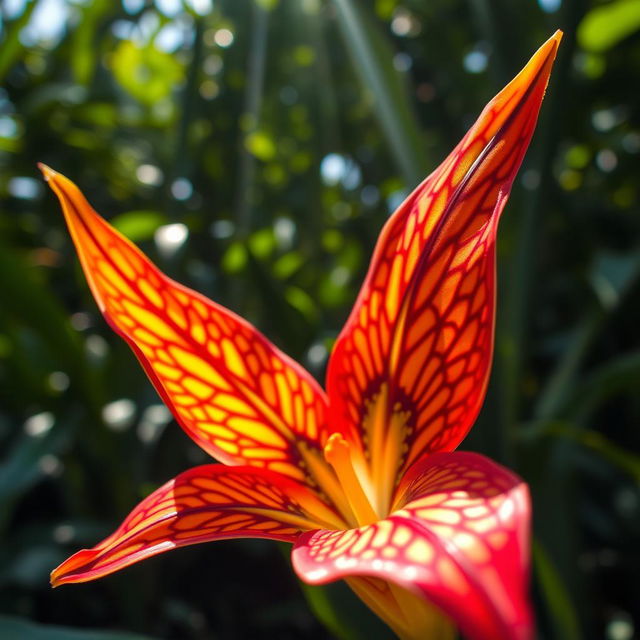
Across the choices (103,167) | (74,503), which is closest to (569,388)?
(74,503)

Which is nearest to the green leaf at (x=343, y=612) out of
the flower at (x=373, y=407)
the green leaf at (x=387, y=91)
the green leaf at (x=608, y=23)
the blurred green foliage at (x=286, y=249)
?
the blurred green foliage at (x=286, y=249)

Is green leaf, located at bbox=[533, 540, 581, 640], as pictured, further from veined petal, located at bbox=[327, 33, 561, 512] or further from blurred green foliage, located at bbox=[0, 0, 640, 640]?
veined petal, located at bbox=[327, 33, 561, 512]

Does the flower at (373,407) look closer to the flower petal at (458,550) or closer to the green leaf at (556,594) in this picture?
the flower petal at (458,550)

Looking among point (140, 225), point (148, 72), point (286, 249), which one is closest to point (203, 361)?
point (140, 225)

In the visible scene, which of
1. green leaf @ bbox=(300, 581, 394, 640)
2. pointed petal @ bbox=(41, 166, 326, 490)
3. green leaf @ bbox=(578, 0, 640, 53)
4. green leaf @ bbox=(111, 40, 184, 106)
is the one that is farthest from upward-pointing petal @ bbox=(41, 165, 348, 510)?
green leaf @ bbox=(111, 40, 184, 106)

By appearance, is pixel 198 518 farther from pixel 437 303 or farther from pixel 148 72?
pixel 148 72

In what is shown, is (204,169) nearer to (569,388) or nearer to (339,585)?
(569,388)
